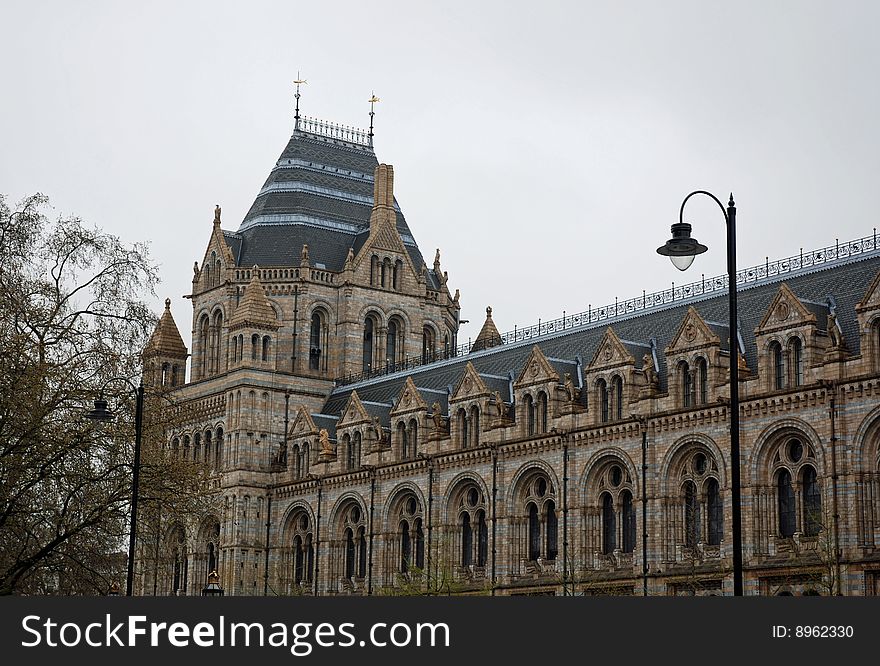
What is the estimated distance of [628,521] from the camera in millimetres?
72375

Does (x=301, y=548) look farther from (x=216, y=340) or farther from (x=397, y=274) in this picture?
(x=397, y=274)

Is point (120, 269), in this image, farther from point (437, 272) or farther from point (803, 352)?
point (437, 272)

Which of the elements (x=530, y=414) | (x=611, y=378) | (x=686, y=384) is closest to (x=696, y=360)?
(x=686, y=384)

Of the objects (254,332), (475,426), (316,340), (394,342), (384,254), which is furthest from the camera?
(394,342)

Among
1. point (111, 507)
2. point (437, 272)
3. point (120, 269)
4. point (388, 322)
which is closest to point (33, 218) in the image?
point (120, 269)

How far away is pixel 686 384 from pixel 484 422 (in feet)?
44.5

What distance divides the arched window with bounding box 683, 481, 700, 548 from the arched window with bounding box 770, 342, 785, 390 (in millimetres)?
6395

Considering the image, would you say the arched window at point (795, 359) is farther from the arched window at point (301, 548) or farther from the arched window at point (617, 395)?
the arched window at point (301, 548)

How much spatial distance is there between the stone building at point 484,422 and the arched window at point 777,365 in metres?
0.11

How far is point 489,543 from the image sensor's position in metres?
79.1

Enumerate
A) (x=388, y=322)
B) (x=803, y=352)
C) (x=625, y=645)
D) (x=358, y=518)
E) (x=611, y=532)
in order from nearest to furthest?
(x=625, y=645) < (x=803, y=352) < (x=611, y=532) < (x=358, y=518) < (x=388, y=322)

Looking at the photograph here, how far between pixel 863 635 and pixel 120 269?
39.2 meters

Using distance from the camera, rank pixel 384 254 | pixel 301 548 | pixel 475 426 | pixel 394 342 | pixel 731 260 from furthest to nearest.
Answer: pixel 394 342 < pixel 384 254 < pixel 301 548 < pixel 475 426 < pixel 731 260

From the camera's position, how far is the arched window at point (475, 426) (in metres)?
81.4
